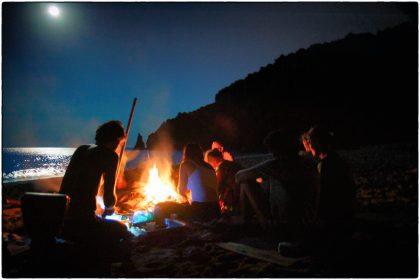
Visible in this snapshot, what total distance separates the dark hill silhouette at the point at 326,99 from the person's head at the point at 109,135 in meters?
22.5

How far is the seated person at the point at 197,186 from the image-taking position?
17.1 ft

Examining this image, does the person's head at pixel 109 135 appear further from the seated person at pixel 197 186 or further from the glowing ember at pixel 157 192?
the glowing ember at pixel 157 192

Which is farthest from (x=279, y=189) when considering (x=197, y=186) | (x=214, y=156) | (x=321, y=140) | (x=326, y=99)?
(x=326, y=99)

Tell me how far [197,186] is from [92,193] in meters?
2.12

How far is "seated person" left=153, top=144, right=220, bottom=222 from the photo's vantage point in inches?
205

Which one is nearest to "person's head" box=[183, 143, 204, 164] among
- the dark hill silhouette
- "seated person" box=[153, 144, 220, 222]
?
"seated person" box=[153, 144, 220, 222]

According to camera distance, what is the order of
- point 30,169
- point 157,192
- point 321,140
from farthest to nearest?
point 30,169 < point 157,192 < point 321,140

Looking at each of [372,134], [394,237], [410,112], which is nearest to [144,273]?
[394,237]

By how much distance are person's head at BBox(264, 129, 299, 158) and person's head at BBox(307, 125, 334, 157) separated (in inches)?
17.7

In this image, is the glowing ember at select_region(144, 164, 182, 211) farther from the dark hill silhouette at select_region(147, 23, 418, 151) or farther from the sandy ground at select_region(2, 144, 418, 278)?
the dark hill silhouette at select_region(147, 23, 418, 151)

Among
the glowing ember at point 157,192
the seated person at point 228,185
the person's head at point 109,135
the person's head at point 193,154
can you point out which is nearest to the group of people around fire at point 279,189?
the person's head at point 109,135

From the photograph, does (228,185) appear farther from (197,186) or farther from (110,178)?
(110,178)

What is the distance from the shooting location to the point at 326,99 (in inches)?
1871

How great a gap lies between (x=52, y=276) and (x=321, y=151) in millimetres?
3990
